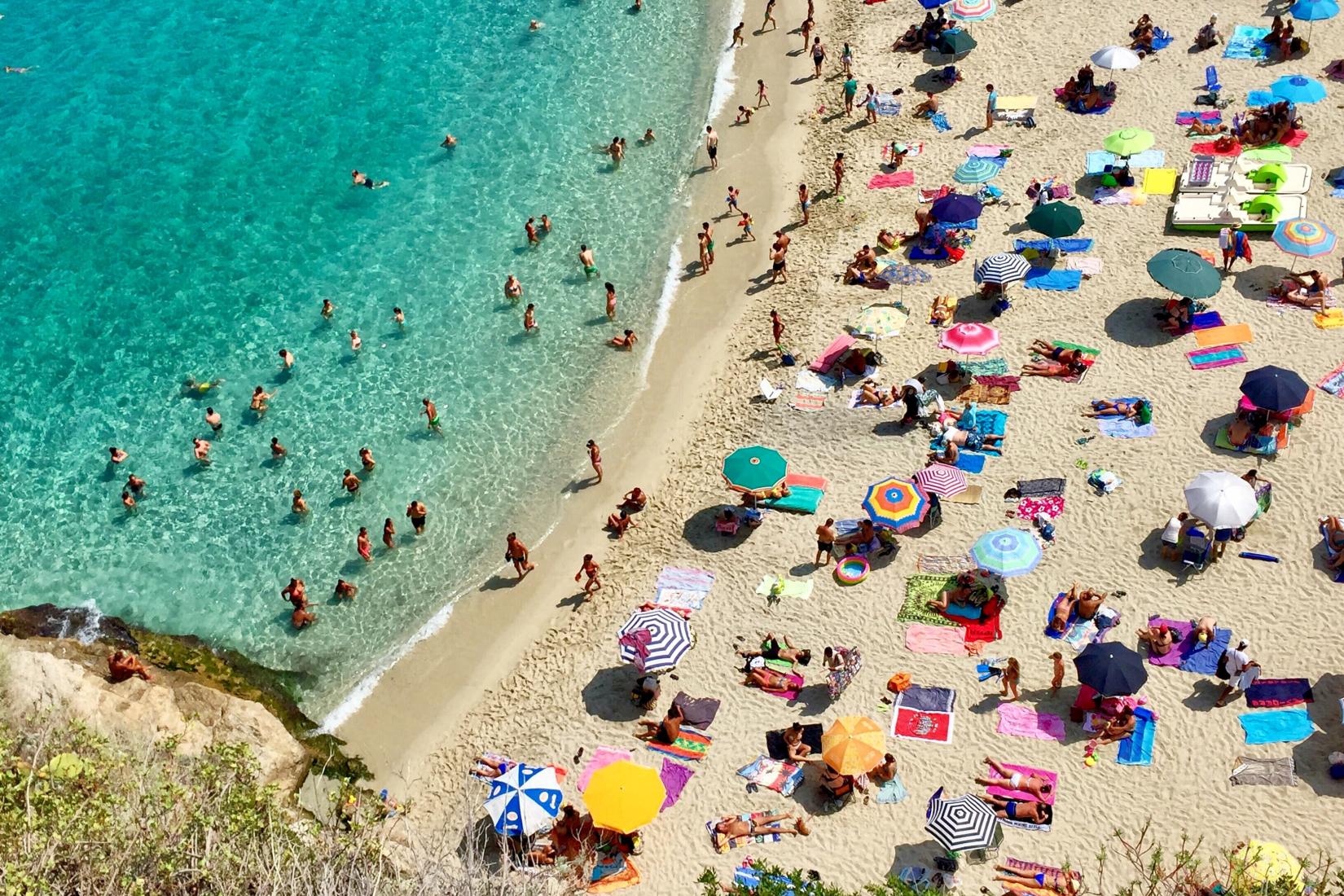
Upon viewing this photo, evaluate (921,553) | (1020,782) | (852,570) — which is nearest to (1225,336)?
(921,553)

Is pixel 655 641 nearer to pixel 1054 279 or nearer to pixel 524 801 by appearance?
pixel 524 801

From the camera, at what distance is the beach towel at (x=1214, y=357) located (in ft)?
92.3

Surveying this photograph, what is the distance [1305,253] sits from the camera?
2908 cm

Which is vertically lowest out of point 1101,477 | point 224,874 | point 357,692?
point 357,692

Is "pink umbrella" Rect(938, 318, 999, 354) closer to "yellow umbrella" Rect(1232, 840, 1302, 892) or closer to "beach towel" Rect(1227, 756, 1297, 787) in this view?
"beach towel" Rect(1227, 756, 1297, 787)

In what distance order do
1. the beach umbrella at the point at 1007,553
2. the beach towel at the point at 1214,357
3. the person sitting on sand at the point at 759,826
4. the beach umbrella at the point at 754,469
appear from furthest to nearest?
the beach towel at the point at 1214,357 < the beach umbrella at the point at 754,469 < the beach umbrella at the point at 1007,553 < the person sitting on sand at the point at 759,826

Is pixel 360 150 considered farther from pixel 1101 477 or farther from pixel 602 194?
pixel 1101 477

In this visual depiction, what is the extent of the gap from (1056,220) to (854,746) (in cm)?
1646

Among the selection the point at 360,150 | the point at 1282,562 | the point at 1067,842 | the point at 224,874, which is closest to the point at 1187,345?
the point at 1282,562

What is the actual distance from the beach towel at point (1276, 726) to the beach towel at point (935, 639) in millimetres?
4924

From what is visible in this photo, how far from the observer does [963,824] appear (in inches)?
777

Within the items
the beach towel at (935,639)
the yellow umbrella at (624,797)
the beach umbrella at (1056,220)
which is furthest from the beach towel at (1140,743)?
the beach umbrella at (1056,220)

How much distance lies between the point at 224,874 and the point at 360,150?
3002cm

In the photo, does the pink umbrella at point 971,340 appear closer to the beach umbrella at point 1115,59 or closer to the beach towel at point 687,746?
the beach towel at point 687,746
